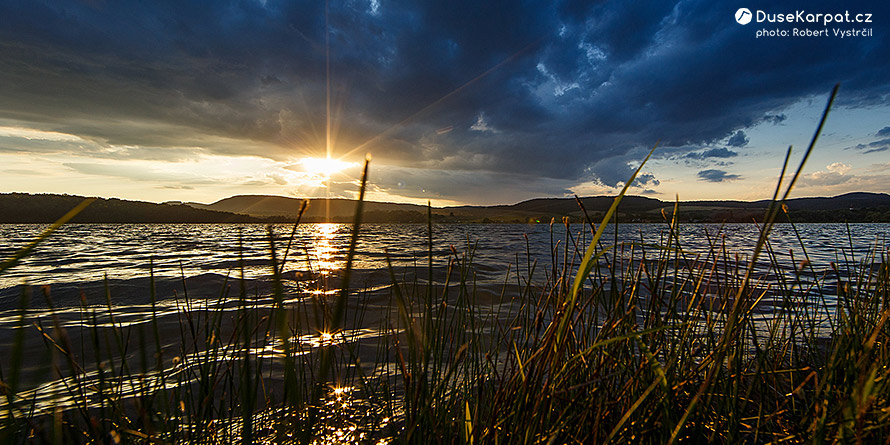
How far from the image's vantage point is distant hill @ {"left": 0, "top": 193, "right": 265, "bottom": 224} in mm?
49656

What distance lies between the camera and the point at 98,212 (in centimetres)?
6319

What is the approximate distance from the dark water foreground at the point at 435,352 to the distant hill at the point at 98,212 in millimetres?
44886

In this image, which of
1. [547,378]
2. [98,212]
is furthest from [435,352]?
[98,212]

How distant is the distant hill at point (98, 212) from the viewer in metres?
49.7

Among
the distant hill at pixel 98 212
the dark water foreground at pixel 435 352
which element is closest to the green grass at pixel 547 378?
the dark water foreground at pixel 435 352

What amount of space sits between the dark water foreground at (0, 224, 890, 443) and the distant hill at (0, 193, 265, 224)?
44886 millimetres

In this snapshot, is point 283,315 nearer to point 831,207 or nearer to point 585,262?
point 585,262

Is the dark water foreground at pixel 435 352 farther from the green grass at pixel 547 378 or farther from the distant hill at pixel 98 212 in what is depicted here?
the distant hill at pixel 98 212

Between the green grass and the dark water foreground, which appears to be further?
the dark water foreground

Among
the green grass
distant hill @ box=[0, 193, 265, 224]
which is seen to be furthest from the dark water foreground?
distant hill @ box=[0, 193, 265, 224]

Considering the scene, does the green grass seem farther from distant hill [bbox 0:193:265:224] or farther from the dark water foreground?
distant hill [bbox 0:193:265:224]

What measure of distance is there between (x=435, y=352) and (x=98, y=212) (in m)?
81.5

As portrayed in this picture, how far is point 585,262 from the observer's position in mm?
871

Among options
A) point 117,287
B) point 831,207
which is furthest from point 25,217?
point 831,207
